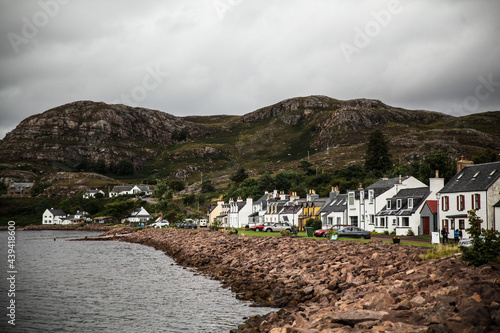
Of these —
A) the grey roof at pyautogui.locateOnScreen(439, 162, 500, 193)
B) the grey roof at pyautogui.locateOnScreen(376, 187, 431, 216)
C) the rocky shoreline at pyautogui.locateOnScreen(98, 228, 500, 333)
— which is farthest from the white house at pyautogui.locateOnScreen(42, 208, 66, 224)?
the grey roof at pyautogui.locateOnScreen(439, 162, 500, 193)

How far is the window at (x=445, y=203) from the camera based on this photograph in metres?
53.2

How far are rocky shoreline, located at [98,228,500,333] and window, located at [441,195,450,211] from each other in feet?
72.1

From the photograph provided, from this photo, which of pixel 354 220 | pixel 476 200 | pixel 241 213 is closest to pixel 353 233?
pixel 476 200

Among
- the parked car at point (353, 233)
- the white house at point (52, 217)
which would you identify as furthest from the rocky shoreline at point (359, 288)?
the white house at point (52, 217)

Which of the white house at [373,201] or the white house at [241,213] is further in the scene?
the white house at [241,213]

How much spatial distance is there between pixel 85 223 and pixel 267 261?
558 feet

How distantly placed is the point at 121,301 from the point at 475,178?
43.8 m

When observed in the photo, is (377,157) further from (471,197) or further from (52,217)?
(52,217)

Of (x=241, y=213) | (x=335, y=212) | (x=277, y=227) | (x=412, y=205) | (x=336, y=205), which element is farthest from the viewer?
(x=241, y=213)

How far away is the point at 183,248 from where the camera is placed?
200 feet

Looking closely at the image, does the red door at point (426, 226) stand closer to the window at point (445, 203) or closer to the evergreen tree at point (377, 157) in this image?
the window at point (445, 203)

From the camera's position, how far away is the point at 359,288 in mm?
22672

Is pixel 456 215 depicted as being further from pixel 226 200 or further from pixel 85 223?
pixel 85 223

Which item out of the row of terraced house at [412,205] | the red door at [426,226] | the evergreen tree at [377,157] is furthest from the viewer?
the evergreen tree at [377,157]
